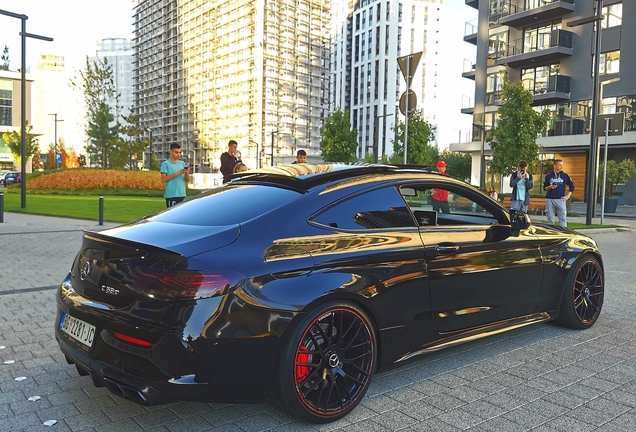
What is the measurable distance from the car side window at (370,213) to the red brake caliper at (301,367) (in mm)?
793

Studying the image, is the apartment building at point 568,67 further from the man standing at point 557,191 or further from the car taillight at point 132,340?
the car taillight at point 132,340

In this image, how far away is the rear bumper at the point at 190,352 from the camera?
282 centimetres

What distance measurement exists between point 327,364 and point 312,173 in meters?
1.28

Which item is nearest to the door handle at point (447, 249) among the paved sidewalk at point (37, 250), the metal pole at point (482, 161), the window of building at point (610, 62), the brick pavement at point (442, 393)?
the brick pavement at point (442, 393)

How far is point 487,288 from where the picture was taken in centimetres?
420

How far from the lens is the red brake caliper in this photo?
10.3 ft

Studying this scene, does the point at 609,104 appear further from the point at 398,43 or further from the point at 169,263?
the point at 398,43

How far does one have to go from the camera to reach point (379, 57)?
379 ft

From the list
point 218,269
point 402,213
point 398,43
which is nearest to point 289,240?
point 218,269

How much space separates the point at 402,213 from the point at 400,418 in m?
1.34

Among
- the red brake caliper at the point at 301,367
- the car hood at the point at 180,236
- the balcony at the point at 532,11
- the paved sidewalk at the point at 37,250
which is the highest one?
the balcony at the point at 532,11

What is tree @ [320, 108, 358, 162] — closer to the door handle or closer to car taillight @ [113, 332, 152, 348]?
the door handle

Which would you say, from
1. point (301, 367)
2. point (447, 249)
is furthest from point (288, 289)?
point (447, 249)

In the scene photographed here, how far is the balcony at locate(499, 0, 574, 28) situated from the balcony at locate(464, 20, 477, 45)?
16.3 feet
